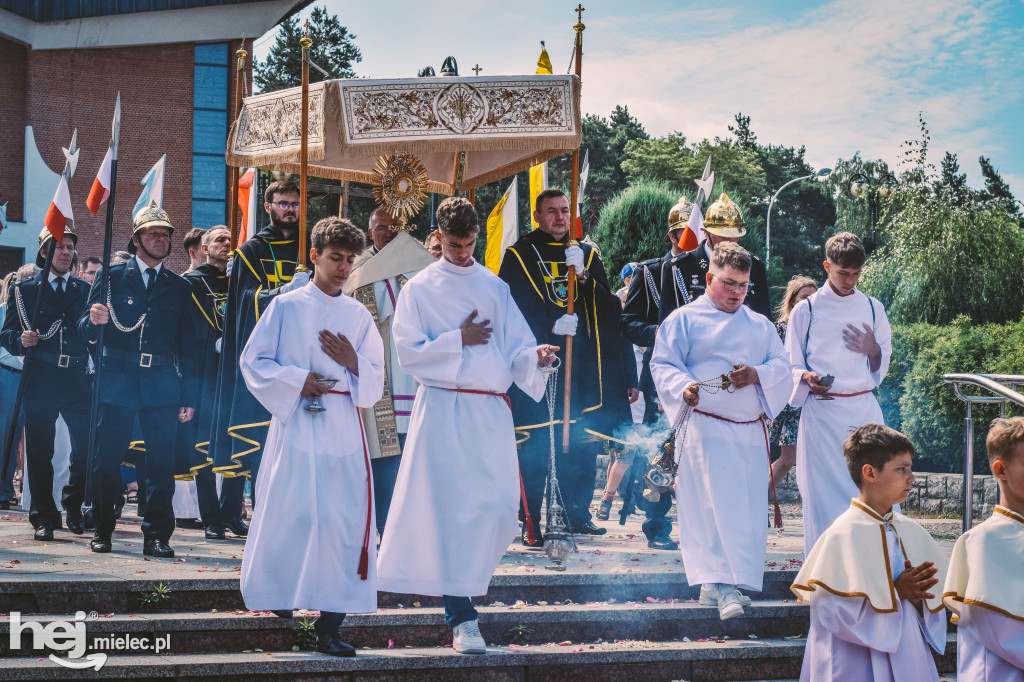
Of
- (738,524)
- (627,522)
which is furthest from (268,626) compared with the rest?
(627,522)

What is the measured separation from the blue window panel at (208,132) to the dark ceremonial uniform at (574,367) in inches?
939

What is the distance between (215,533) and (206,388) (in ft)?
3.72

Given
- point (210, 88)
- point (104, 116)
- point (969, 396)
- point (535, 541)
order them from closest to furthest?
point (969, 396)
point (535, 541)
point (104, 116)
point (210, 88)

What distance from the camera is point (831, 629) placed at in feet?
14.2

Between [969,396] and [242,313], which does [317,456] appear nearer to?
[242,313]

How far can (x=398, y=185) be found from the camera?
330 inches

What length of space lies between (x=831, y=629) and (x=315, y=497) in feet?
8.39

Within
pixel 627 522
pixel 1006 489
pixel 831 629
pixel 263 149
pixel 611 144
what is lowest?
pixel 627 522

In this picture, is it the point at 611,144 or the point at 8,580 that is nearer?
the point at 8,580

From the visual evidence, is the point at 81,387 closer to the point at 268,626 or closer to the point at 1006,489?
the point at 268,626

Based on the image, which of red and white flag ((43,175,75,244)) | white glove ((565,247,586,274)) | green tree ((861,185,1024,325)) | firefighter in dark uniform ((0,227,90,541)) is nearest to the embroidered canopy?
white glove ((565,247,586,274))

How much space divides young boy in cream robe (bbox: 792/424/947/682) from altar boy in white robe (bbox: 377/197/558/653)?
1.86 m

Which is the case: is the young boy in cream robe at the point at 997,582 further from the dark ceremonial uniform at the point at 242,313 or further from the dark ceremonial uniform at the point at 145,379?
the dark ceremonial uniform at the point at 145,379

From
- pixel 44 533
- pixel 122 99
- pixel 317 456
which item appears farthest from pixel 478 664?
pixel 122 99
